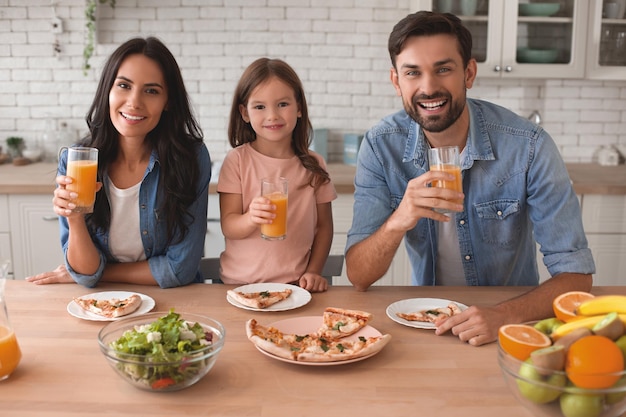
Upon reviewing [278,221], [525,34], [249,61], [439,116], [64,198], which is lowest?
[278,221]

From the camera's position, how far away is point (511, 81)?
4.38 meters

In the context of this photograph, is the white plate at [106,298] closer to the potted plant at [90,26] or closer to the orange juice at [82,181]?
the orange juice at [82,181]

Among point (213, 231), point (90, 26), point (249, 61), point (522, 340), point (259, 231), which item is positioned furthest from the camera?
point (249, 61)

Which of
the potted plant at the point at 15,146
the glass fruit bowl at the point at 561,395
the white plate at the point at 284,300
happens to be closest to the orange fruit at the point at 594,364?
the glass fruit bowl at the point at 561,395

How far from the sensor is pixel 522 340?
136 cm

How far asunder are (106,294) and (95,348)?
14.5 inches

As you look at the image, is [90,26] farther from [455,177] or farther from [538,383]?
[538,383]

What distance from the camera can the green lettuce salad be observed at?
146 cm

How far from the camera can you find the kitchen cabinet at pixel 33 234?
3.76 meters

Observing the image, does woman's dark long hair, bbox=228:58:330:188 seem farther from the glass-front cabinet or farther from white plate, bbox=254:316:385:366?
the glass-front cabinet

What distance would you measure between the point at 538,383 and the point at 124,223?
5.16 feet

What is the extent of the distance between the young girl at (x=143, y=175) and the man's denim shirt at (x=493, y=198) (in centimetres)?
58

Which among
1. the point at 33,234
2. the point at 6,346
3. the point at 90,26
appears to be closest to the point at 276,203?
the point at 6,346

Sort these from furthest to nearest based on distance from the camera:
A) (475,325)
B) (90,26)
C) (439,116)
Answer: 1. (90,26)
2. (439,116)
3. (475,325)
